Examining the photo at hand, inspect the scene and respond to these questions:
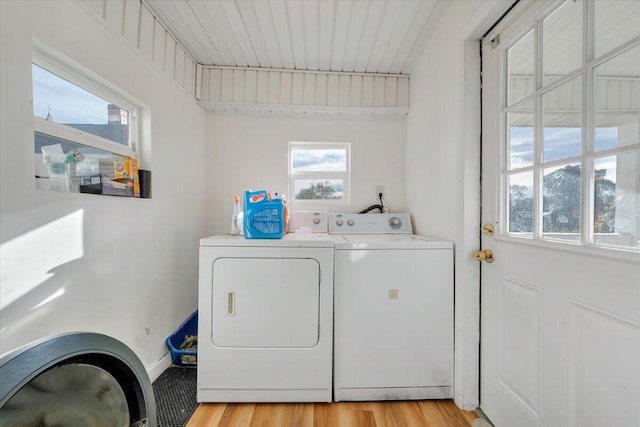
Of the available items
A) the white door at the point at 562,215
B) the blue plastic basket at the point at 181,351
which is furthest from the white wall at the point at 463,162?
the blue plastic basket at the point at 181,351

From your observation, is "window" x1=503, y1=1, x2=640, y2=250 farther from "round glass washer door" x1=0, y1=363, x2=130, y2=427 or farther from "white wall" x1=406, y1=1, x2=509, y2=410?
"round glass washer door" x1=0, y1=363, x2=130, y2=427

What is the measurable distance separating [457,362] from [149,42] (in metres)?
2.75

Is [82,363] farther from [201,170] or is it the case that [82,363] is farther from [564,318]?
[201,170]

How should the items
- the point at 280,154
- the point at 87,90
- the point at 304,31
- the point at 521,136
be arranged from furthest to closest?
the point at 280,154 → the point at 304,31 → the point at 87,90 → the point at 521,136

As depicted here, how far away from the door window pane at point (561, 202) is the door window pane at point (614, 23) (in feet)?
1.26

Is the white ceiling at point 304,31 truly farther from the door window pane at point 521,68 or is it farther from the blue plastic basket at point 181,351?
the blue plastic basket at point 181,351

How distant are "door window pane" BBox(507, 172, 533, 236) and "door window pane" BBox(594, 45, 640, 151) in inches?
12.7

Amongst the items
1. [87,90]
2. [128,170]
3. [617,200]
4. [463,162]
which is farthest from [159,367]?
[617,200]

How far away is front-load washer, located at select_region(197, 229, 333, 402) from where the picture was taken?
4.83 ft

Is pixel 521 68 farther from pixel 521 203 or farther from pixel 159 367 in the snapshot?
pixel 159 367

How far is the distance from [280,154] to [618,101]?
6.98 ft

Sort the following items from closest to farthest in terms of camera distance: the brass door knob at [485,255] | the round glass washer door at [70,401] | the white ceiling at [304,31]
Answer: the round glass washer door at [70,401] → the brass door knob at [485,255] → the white ceiling at [304,31]

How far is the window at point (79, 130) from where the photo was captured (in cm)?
107

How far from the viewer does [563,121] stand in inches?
38.4
